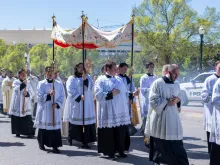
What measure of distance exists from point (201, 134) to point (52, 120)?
4568mm

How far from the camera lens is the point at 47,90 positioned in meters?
9.17

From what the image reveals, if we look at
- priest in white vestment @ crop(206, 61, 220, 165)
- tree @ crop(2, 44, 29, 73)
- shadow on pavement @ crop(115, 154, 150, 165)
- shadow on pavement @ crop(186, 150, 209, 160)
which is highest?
→ tree @ crop(2, 44, 29, 73)

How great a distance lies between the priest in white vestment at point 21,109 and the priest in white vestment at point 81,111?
197 cm

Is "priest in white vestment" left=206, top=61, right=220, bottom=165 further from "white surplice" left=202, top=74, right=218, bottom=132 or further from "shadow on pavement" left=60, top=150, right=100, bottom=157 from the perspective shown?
"shadow on pavement" left=60, top=150, right=100, bottom=157

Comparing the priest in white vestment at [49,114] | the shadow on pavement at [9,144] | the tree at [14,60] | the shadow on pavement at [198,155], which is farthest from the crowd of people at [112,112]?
the tree at [14,60]

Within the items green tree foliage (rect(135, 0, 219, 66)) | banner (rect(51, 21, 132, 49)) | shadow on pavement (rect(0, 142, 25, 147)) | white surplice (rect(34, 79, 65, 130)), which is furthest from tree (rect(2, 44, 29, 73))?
white surplice (rect(34, 79, 65, 130))

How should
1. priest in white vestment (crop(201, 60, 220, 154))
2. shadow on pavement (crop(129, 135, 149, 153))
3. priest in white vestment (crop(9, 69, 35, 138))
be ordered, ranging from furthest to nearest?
priest in white vestment (crop(9, 69, 35, 138)), shadow on pavement (crop(129, 135, 149, 153)), priest in white vestment (crop(201, 60, 220, 154))

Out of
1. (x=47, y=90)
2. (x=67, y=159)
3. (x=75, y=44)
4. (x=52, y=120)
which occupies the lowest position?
(x=67, y=159)

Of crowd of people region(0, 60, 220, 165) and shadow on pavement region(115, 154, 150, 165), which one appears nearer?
crowd of people region(0, 60, 220, 165)

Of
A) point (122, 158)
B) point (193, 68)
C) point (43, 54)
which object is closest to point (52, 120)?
point (122, 158)

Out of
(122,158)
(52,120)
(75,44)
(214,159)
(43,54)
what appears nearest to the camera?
(214,159)

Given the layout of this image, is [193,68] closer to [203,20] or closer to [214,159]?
[203,20]

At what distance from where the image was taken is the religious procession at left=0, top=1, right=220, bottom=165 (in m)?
6.79

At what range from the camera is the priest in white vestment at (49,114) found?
29.7 feet
